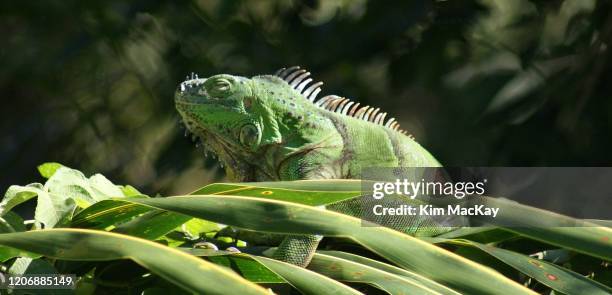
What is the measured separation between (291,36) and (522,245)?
4.08 m

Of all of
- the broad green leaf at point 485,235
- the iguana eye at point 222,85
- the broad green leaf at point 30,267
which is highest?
the iguana eye at point 222,85

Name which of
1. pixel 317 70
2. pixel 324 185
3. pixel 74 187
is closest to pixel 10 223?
pixel 74 187

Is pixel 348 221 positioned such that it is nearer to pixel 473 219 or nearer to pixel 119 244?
pixel 119 244

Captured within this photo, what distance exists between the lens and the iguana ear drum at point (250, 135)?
3.02 metres

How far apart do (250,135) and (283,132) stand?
0.10m

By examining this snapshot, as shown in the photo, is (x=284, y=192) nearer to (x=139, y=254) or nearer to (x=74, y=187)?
(x=139, y=254)

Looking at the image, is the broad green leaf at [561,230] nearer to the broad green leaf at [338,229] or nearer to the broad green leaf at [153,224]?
the broad green leaf at [338,229]

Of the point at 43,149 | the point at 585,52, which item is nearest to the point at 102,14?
the point at 43,149

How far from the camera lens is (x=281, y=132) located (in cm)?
303

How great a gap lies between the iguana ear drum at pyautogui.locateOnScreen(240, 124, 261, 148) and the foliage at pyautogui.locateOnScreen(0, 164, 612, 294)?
0.95 m

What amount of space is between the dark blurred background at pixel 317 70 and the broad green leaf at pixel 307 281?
433 cm

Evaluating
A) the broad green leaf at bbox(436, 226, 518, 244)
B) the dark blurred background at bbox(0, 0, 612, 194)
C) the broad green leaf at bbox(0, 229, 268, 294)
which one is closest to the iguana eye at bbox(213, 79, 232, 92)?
A: the broad green leaf at bbox(436, 226, 518, 244)

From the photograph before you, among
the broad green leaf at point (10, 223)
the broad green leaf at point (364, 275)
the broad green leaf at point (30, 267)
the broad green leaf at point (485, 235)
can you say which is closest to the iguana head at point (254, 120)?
the broad green leaf at point (485, 235)

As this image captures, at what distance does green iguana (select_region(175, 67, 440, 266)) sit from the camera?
2973mm
